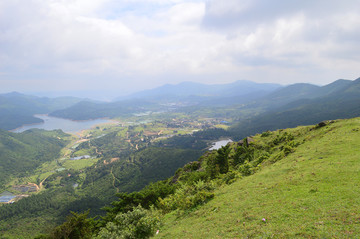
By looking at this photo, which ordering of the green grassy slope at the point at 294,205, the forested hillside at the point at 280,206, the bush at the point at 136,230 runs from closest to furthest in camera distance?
the green grassy slope at the point at 294,205, the forested hillside at the point at 280,206, the bush at the point at 136,230

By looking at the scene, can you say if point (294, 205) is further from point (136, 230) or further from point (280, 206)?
point (136, 230)

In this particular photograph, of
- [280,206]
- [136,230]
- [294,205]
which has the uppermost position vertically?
[294,205]

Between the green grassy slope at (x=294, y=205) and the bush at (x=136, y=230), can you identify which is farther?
the bush at (x=136, y=230)

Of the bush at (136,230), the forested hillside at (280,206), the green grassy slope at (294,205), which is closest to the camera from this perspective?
the green grassy slope at (294,205)

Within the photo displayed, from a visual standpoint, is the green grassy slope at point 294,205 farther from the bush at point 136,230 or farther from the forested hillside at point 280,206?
the bush at point 136,230

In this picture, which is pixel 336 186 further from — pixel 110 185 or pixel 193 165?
pixel 110 185

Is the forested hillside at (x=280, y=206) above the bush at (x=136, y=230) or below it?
above

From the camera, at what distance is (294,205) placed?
14.6m

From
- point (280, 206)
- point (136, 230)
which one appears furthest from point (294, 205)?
point (136, 230)

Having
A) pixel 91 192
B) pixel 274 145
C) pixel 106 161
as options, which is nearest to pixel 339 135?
pixel 274 145

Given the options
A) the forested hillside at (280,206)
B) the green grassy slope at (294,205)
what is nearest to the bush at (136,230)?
the forested hillside at (280,206)

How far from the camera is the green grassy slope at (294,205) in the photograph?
11656 millimetres

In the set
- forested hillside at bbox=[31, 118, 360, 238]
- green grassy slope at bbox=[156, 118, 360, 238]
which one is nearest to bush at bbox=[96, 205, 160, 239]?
forested hillside at bbox=[31, 118, 360, 238]

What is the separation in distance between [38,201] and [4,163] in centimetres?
13080
